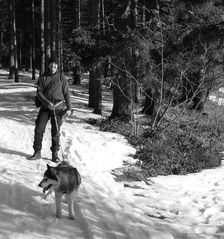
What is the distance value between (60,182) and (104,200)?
5.72ft

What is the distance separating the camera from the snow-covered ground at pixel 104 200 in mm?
5734

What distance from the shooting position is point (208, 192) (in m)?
8.50

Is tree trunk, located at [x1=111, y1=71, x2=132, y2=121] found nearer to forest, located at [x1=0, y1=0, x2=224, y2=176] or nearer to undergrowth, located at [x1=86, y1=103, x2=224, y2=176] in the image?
forest, located at [x1=0, y1=0, x2=224, y2=176]

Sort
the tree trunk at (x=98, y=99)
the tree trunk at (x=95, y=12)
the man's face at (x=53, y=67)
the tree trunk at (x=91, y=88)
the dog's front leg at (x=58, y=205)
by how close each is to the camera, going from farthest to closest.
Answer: the tree trunk at (x=91, y=88) < the tree trunk at (x=98, y=99) < the tree trunk at (x=95, y=12) < the man's face at (x=53, y=67) < the dog's front leg at (x=58, y=205)

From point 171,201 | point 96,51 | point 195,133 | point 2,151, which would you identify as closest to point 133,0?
point 96,51

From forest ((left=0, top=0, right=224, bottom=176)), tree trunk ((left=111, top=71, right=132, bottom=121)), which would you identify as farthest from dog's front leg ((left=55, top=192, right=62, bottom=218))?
tree trunk ((left=111, top=71, right=132, bottom=121))

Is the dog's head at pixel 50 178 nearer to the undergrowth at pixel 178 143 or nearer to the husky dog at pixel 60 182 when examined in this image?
the husky dog at pixel 60 182

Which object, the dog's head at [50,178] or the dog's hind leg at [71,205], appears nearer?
the dog's head at [50,178]

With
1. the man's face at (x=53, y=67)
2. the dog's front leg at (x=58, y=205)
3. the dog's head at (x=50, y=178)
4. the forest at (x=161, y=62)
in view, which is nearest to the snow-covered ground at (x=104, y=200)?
the dog's front leg at (x=58, y=205)

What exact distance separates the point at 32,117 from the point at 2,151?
4753mm

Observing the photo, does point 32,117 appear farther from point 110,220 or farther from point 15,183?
point 110,220

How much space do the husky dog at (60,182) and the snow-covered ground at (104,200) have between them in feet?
1.14

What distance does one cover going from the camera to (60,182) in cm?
552

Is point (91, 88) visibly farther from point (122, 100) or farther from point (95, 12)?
point (122, 100)
